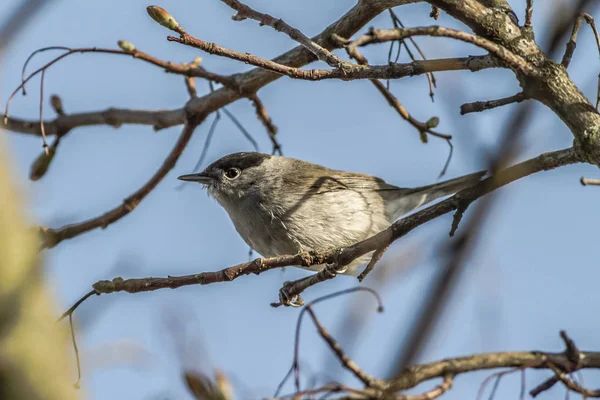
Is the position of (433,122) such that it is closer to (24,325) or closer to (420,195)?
(420,195)

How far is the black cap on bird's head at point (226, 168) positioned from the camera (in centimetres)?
730

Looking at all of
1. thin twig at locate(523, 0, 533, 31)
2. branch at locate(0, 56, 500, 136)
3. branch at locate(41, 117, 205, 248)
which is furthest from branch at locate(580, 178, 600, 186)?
branch at locate(41, 117, 205, 248)

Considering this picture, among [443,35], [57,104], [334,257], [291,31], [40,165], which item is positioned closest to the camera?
[443,35]

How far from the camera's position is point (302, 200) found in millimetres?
6648

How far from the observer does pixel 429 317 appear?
1.24 metres

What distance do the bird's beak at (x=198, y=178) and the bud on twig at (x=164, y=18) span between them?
146 inches

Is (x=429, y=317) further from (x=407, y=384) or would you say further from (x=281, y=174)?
(x=281, y=174)

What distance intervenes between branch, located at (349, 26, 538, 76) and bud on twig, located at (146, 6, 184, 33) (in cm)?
159

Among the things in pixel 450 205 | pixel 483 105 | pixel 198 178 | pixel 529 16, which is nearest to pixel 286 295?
pixel 450 205

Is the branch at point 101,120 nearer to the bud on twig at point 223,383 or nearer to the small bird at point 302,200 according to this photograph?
the small bird at point 302,200

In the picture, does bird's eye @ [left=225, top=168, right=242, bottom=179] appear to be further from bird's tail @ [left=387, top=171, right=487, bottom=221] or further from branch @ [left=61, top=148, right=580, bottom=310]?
branch @ [left=61, top=148, right=580, bottom=310]

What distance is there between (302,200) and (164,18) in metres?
3.29

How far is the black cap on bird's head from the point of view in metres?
7.30

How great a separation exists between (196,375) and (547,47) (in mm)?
1497
